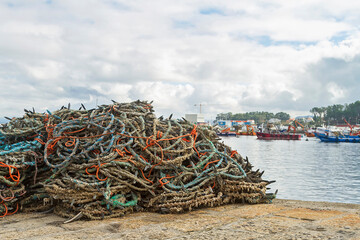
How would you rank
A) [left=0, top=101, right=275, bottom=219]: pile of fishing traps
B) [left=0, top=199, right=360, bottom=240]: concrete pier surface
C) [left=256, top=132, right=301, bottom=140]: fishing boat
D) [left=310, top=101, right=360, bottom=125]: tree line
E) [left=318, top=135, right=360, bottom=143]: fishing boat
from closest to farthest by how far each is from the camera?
[left=0, top=199, right=360, bottom=240]: concrete pier surface
[left=0, top=101, right=275, bottom=219]: pile of fishing traps
[left=318, top=135, right=360, bottom=143]: fishing boat
[left=256, top=132, right=301, bottom=140]: fishing boat
[left=310, top=101, right=360, bottom=125]: tree line

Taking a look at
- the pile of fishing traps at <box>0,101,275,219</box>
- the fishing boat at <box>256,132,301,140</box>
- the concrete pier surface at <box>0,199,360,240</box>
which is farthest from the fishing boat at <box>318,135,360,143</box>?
the concrete pier surface at <box>0,199,360,240</box>

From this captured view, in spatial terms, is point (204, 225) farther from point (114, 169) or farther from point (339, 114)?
point (339, 114)

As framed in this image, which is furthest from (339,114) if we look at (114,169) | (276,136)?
(114,169)

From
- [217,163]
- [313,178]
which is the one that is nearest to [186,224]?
[217,163]

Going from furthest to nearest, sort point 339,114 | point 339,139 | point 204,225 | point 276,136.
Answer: point 339,114, point 276,136, point 339,139, point 204,225

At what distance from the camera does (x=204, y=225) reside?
13.1ft

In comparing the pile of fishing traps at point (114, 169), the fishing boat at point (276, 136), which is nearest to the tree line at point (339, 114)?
the fishing boat at point (276, 136)

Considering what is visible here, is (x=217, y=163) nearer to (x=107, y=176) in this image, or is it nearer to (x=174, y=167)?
(x=174, y=167)

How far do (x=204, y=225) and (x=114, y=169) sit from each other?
4.17ft

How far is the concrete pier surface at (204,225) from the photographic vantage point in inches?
142

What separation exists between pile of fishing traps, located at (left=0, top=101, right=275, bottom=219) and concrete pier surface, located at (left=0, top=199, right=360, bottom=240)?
0.17 m

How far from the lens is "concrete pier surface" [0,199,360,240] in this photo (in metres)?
3.61

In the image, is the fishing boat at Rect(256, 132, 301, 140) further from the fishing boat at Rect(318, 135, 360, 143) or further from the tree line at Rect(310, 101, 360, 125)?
the tree line at Rect(310, 101, 360, 125)

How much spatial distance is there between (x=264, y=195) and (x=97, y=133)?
248 centimetres
